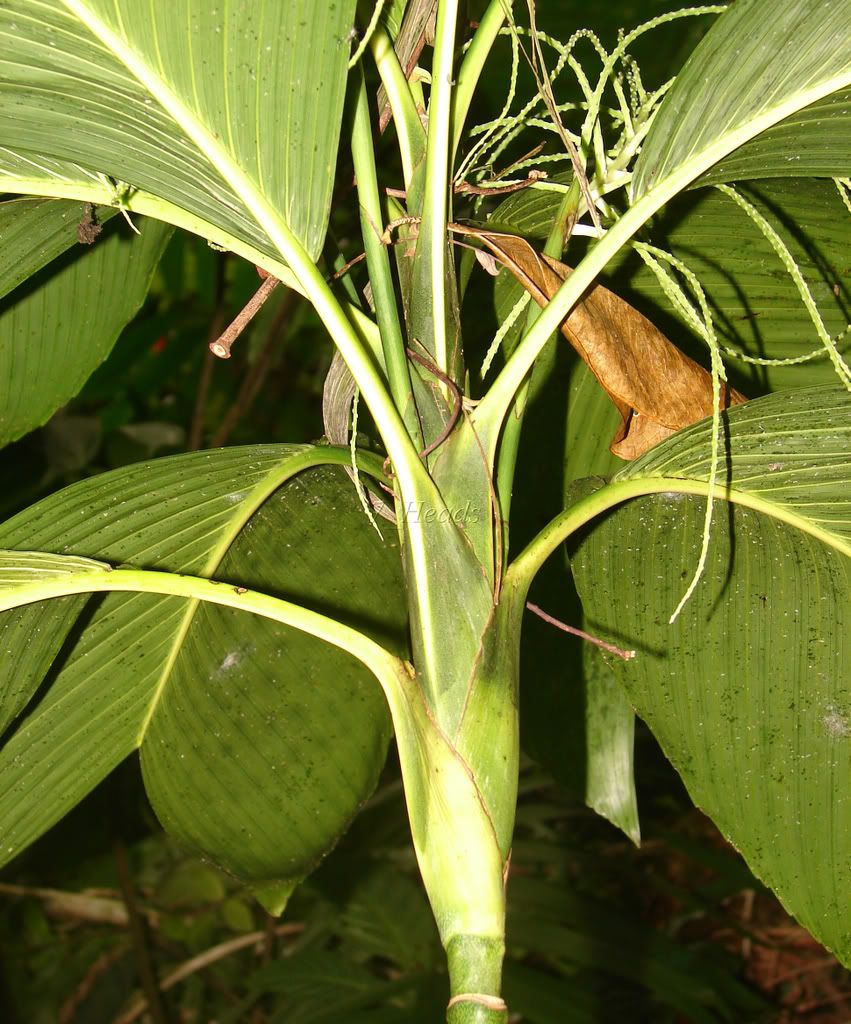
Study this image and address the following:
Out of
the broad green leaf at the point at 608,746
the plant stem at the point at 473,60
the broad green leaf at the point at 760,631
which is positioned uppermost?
the plant stem at the point at 473,60

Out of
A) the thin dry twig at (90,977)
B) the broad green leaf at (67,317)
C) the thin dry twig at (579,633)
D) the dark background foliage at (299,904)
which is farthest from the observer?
the thin dry twig at (90,977)

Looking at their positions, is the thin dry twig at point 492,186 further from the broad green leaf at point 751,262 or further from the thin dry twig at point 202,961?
the thin dry twig at point 202,961

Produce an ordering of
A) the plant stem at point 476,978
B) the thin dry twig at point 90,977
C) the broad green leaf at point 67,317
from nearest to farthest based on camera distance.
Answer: the plant stem at point 476,978, the broad green leaf at point 67,317, the thin dry twig at point 90,977

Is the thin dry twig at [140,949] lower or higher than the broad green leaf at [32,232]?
lower

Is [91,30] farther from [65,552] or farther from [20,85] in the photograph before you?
[65,552]

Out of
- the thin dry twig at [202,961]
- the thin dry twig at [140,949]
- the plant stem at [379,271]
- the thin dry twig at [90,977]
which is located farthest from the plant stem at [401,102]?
the thin dry twig at [90,977]

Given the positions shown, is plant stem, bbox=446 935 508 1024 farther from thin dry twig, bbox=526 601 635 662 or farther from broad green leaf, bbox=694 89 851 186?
broad green leaf, bbox=694 89 851 186
